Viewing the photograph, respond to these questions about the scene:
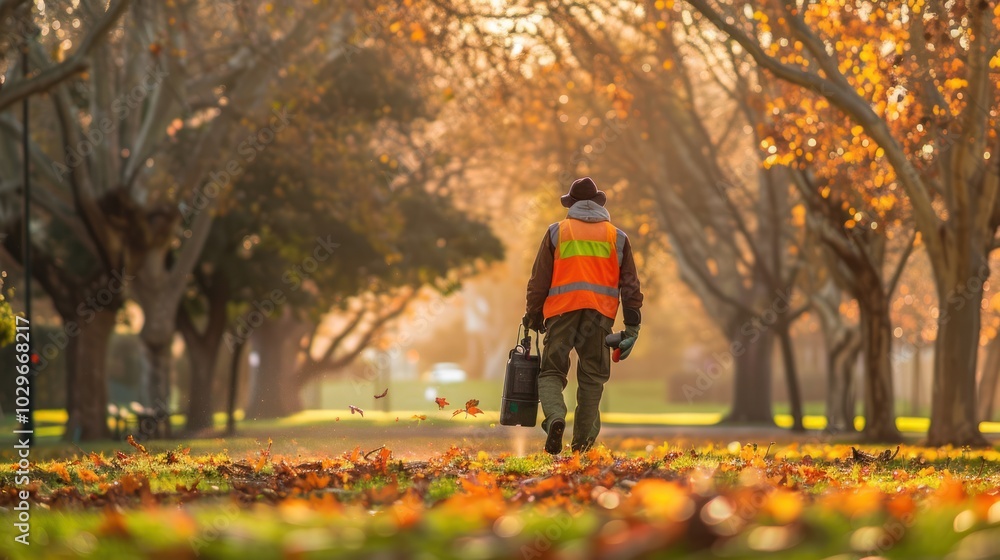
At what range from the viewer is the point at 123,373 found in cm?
5234

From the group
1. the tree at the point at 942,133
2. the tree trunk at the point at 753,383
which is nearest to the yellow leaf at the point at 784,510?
the tree at the point at 942,133

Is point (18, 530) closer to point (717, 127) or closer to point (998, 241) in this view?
point (998, 241)

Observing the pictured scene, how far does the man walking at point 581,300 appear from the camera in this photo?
34.3 ft

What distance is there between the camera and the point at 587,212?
416 inches

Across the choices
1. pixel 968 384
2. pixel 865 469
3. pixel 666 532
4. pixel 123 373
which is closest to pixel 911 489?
pixel 865 469

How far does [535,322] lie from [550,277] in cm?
36

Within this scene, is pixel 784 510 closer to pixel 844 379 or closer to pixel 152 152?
pixel 152 152

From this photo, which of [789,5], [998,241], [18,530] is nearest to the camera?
[18,530]

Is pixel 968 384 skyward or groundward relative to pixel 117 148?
groundward

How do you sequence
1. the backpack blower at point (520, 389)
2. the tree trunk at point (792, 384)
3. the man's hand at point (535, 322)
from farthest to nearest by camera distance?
the tree trunk at point (792, 384), the backpack blower at point (520, 389), the man's hand at point (535, 322)

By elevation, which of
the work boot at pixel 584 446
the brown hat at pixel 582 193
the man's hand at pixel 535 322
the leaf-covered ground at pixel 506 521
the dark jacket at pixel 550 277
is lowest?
the leaf-covered ground at pixel 506 521

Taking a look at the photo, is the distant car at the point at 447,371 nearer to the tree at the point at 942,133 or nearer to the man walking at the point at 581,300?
the tree at the point at 942,133

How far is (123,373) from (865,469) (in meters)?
45.0

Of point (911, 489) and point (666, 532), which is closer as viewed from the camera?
point (666, 532)
